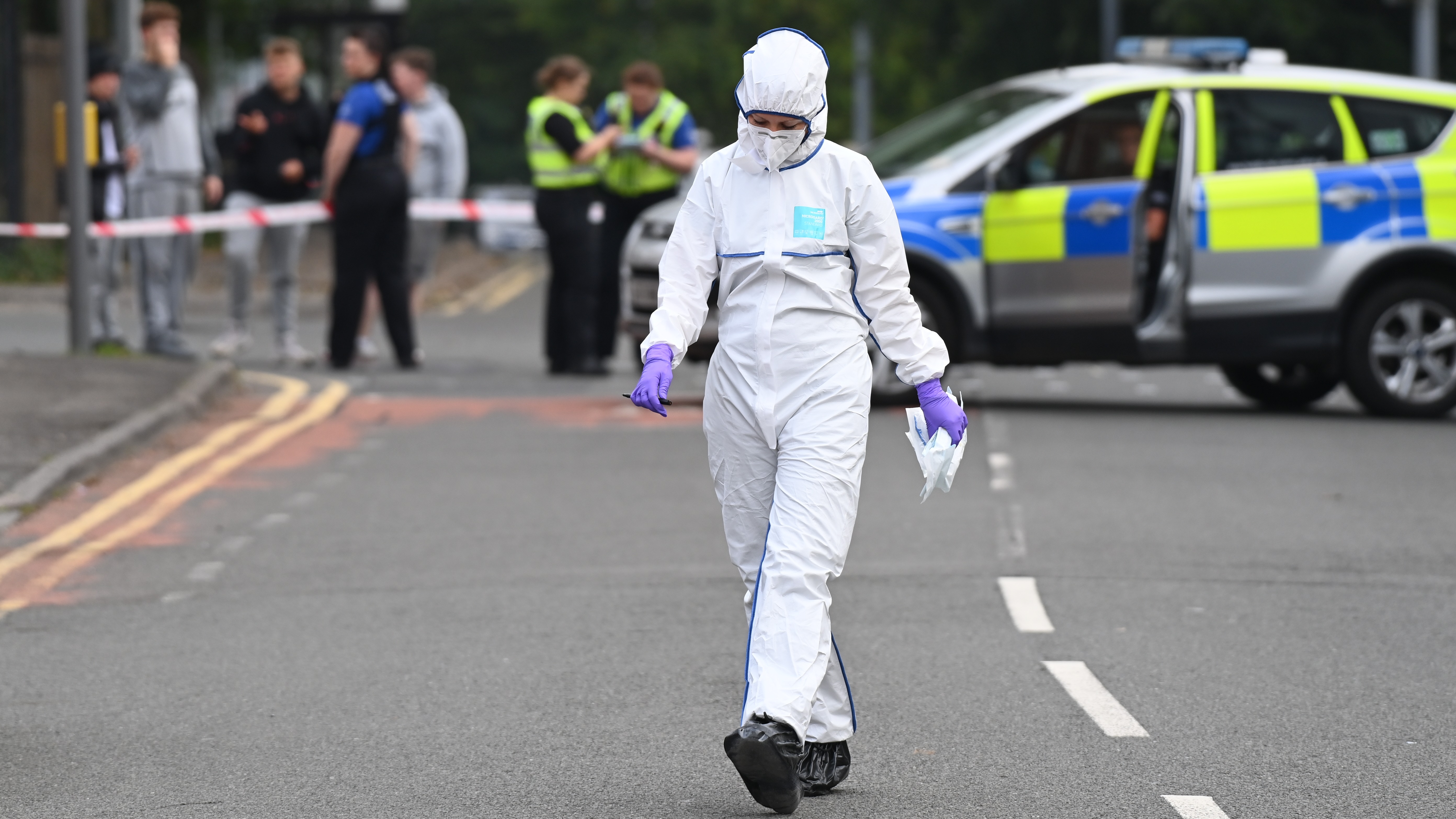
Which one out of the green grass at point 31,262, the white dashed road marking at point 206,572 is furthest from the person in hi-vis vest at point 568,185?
the green grass at point 31,262

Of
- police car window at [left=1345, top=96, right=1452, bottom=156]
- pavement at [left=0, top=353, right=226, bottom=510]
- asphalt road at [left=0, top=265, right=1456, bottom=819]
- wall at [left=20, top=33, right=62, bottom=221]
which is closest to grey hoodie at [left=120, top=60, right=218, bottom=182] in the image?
pavement at [left=0, top=353, right=226, bottom=510]

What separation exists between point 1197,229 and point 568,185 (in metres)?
3.92

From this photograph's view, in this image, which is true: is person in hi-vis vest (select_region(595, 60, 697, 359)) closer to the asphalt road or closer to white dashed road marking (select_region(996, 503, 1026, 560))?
the asphalt road

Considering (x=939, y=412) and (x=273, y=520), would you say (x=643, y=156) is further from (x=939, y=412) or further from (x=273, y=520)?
(x=939, y=412)

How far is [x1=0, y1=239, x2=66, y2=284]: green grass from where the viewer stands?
20.6m

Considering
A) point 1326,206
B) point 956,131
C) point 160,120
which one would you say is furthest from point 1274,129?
point 160,120

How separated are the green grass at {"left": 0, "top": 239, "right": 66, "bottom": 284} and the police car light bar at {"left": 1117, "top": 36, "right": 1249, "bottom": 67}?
36.3ft

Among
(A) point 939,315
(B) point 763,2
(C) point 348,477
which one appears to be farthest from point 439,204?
(B) point 763,2

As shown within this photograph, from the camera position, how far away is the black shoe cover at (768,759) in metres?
4.60

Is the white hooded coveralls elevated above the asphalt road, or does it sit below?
above

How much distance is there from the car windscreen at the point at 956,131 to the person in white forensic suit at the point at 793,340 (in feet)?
23.9

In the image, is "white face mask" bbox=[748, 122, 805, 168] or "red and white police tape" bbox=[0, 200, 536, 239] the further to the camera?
"red and white police tape" bbox=[0, 200, 536, 239]

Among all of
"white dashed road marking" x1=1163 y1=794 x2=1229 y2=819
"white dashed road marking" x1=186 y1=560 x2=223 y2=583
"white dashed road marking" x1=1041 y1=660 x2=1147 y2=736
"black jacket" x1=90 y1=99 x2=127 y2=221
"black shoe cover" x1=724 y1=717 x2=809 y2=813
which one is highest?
"black jacket" x1=90 y1=99 x2=127 y2=221

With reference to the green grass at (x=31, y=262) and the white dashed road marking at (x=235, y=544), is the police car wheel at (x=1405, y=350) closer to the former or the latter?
the white dashed road marking at (x=235, y=544)
